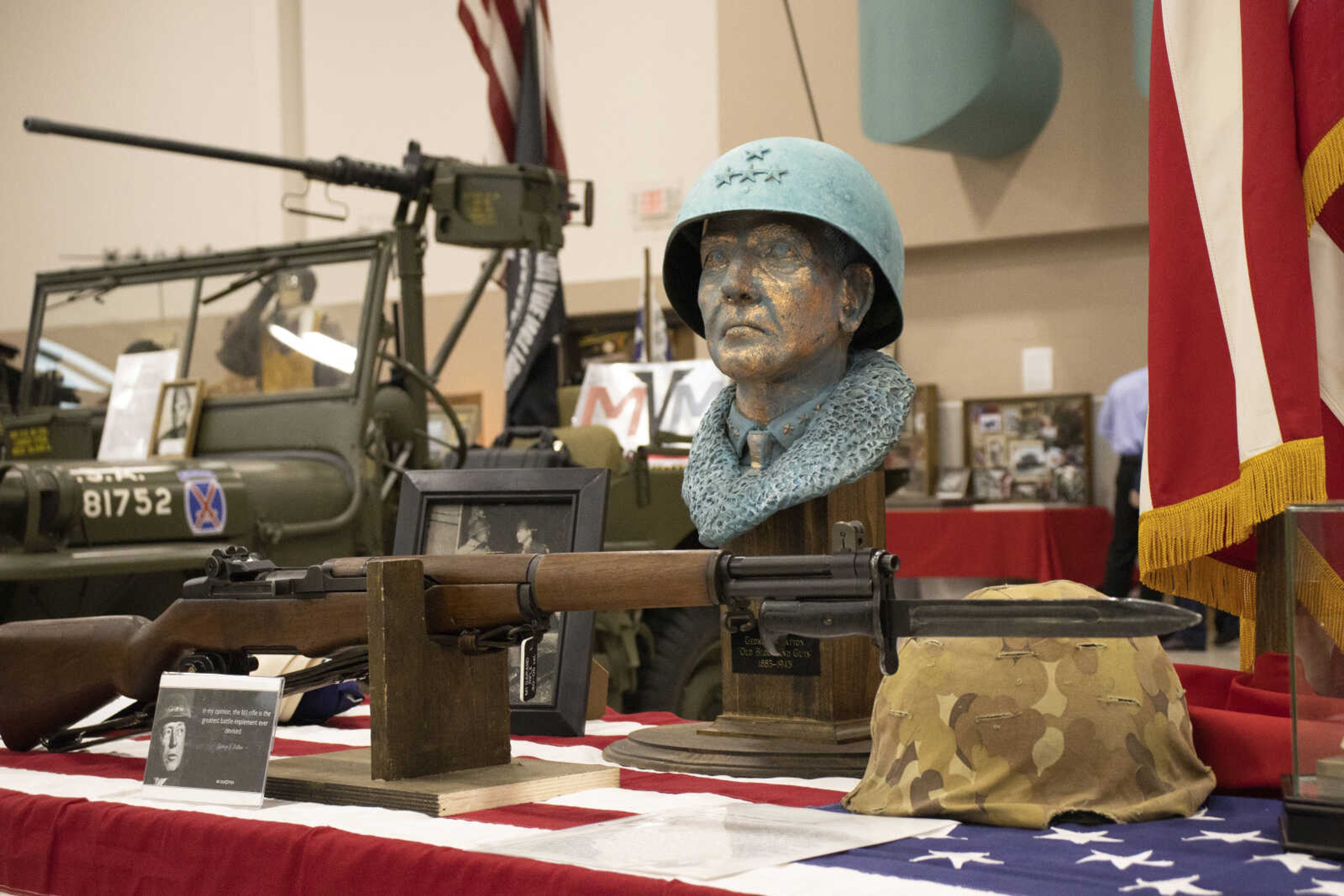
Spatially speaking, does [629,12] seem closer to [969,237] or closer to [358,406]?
[969,237]

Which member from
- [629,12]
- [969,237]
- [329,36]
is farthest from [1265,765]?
[329,36]

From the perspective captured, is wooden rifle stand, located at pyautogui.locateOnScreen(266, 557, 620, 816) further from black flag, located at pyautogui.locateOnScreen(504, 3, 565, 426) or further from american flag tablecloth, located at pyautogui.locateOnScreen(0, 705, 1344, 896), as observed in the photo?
black flag, located at pyautogui.locateOnScreen(504, 3, 565, 426)

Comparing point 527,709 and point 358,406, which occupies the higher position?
point 358,406

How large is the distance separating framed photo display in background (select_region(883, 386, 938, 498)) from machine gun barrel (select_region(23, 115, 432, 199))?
459 centimetres

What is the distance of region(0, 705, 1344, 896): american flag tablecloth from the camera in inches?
42.6

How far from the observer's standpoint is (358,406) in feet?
11.1

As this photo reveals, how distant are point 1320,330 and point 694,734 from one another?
832mm

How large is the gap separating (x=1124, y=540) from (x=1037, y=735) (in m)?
5.52

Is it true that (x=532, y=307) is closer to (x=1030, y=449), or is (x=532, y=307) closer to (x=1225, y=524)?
(x=1030, y=449)

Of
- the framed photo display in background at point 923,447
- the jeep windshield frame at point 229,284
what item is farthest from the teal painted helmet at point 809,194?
the framed photo display in background at point 923,447

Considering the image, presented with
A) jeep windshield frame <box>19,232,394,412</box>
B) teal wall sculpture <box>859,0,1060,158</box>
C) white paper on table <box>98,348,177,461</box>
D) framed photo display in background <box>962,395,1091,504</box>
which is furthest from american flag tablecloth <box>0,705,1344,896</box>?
framed photo display in background <box>962,395,1091,504</box>

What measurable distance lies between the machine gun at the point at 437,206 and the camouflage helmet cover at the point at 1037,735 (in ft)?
7.63

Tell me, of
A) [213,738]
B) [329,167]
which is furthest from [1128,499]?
[213,738]

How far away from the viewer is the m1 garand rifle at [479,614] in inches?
44.7
